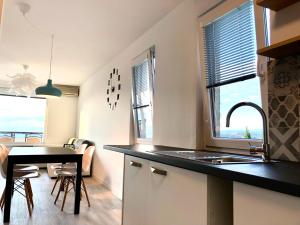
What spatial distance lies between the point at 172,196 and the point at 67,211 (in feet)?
8.40

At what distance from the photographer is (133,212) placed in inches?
84.5

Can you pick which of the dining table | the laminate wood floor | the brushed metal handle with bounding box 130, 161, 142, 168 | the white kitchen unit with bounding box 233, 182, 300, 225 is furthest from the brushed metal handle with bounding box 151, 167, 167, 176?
the dining table

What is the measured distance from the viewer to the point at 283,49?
4.84 ft

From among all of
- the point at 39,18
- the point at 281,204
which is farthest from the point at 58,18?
the point at 281,204

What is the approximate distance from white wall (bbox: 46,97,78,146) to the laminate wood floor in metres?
3.43

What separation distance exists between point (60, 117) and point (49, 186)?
356 cm

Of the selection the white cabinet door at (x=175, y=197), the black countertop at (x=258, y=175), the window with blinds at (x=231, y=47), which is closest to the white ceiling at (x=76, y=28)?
the window with blinds at (x=231, y=47)

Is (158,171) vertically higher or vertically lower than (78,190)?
higher

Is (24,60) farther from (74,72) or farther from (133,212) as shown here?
(133,212)

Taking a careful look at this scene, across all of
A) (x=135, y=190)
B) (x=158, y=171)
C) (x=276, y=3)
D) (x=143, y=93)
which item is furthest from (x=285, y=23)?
(x=143, y=93)

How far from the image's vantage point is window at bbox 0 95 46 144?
7.81 meters

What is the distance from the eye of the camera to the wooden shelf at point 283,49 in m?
1.37

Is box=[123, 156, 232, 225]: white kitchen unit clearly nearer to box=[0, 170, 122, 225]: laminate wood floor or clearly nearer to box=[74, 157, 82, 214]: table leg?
box=[0, 170, 122, 225]: laminate wood floor

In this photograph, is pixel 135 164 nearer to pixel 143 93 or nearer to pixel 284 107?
pixel 284 107
